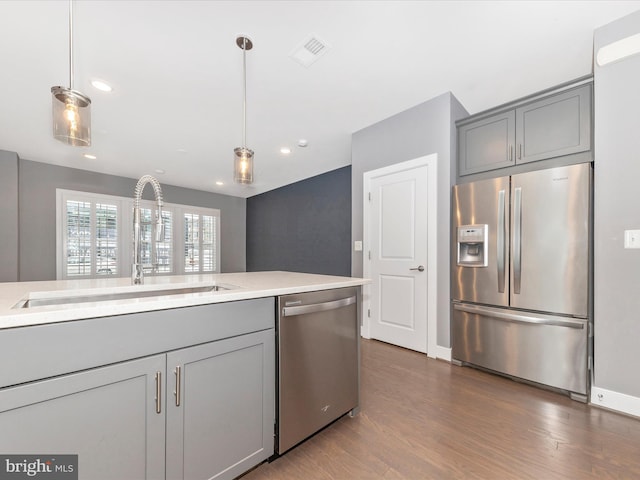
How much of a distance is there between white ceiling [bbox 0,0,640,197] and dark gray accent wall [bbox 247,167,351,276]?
58.7 inches

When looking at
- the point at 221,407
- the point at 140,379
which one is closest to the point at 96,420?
the point at 140,379

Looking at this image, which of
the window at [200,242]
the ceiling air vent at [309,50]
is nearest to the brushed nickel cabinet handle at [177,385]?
the ceiling air vent at [309,50]

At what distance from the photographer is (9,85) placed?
256cm

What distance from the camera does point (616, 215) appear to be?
6.11 feet

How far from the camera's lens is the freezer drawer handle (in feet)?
6.70

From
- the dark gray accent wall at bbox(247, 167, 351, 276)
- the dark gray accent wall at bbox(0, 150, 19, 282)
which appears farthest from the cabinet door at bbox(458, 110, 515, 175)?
the dark gray accent wall at bbox(0, 150, 19, 282)

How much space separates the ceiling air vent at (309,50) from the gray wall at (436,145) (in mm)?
1299

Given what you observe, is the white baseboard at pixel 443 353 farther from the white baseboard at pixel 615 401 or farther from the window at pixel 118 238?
the window at pixel 118 238

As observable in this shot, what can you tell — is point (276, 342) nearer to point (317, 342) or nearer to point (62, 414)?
point (317, 342)

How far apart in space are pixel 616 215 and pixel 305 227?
4367 mm

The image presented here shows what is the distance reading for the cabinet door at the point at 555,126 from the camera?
216 centimetres

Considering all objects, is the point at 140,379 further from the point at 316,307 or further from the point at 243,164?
the point at 243,164

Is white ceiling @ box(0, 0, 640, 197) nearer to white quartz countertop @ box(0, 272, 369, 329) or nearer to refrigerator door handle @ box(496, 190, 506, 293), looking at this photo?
refrigerator door handle @ box(496, 190, 506, 293)

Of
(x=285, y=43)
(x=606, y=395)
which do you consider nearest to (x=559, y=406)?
(x=606, y=395)
